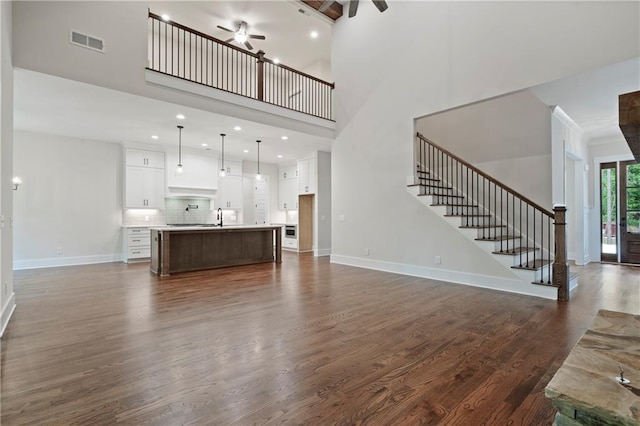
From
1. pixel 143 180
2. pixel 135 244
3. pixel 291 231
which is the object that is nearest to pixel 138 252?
pixel 135 244

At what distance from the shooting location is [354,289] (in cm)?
471

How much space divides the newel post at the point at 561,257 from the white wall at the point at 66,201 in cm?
900

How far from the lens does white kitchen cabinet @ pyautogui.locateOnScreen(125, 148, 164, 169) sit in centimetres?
772

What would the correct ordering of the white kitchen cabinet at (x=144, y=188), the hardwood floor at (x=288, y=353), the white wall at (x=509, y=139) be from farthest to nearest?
1. the white kitchen cabinet at (x=144, y=188)
2. the white wall at (x=509, y=139)
3. the hardwood floor at (x=288, y=353)

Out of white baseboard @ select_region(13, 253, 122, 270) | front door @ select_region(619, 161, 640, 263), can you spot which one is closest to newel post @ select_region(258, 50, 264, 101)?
white baseboard @ select_region(13, 253, 122, 270)

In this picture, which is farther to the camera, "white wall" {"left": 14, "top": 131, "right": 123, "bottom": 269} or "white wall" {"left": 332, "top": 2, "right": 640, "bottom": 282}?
"white wall" {"left": 14, "top": 131, "right": 123, "bottom": 269}

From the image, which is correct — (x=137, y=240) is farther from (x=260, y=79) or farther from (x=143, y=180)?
(x=260, y=79)

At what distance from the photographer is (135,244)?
7504 mm

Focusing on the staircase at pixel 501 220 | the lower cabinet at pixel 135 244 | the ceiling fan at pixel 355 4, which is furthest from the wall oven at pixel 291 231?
the ceiling fan at pixel 355 4

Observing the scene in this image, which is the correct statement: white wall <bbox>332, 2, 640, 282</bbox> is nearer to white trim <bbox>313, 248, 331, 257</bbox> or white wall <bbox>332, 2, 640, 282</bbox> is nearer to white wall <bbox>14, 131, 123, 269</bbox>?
white trim <bbox>313, 248, 331, 257</bbox>

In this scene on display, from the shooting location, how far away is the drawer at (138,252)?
293 inches

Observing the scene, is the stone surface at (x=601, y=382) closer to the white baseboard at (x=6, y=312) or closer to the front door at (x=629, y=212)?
the white baseboard at (x=6, y=312)

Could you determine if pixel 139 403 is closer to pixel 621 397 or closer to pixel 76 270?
pixel 621 397

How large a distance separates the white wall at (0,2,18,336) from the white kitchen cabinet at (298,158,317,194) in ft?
21.0
